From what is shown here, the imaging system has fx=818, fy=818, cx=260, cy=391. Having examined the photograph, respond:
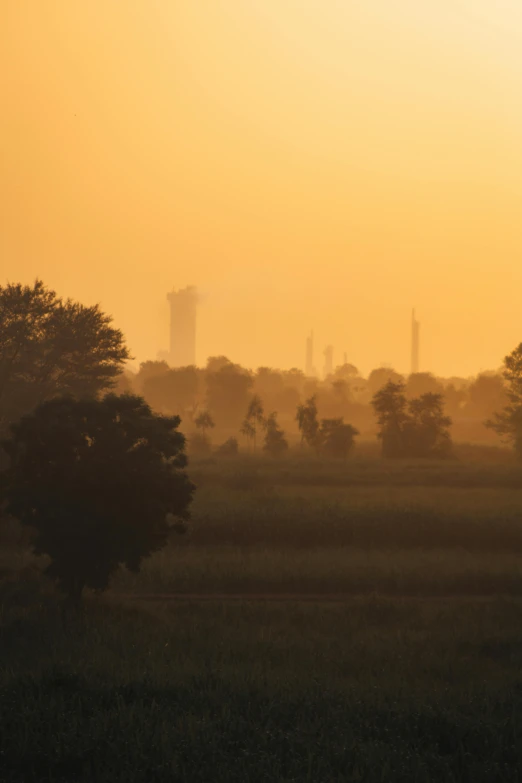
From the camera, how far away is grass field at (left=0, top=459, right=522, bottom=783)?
15766 mm

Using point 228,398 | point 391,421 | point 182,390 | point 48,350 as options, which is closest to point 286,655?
point 48,350

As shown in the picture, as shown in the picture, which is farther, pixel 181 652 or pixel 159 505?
pixel 159 505

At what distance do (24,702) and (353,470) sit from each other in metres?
51.6

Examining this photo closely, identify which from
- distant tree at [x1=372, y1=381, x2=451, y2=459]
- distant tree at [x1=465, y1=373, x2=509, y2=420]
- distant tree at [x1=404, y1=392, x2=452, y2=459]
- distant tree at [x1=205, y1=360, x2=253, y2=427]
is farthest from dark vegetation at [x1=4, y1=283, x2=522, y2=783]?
distant tree at [x1=465, y1=373, x2=509, y2=420]

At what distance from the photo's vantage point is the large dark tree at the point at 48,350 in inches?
2313

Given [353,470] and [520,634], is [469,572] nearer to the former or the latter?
[520,634]

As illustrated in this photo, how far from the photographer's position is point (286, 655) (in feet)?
79.7

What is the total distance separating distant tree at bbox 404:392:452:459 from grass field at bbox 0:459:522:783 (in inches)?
1334

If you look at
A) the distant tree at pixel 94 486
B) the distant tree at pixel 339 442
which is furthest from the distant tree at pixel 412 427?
the distant tree at pixel 94 486

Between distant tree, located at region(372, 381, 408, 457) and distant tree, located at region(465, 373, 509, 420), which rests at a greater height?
distant tree, located at region(465, 373, 509, 420)

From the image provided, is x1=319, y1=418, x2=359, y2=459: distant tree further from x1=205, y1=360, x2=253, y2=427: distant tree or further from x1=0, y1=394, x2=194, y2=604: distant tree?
x1=205, y1=360, x2=253, y2=427: distant tree

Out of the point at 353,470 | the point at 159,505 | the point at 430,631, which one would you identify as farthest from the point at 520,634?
the point at 353,470

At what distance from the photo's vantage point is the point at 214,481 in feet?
199

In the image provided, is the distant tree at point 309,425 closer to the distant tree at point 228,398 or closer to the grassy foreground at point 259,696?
the distant tree at point 228,398
